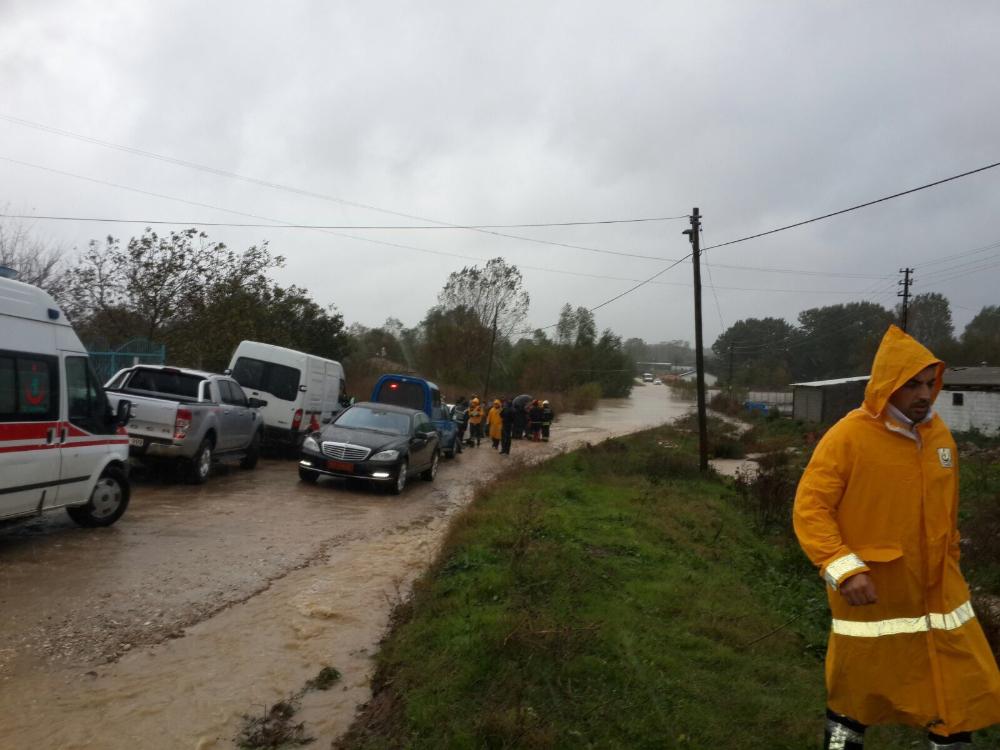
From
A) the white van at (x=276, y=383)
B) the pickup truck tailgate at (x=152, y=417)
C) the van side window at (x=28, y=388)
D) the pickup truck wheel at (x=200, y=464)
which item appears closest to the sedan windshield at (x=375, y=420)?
the pickup truck wheel at (x=200, y=464)

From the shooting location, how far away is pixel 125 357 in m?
19.6

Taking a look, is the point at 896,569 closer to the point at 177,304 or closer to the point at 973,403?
the point at 177,304

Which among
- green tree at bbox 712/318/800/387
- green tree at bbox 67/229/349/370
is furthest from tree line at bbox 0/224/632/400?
green tree at bbox 712/318/800/387

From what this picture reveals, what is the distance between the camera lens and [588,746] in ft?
12.6

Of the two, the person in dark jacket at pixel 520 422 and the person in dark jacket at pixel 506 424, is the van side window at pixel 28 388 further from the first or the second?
the person in dark jacket at pixel 520 422

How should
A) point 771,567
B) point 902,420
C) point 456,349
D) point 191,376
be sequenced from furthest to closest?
point 456,349, point 191,376, point 771,567, point 902,420

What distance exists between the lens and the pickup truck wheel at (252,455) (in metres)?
15.3

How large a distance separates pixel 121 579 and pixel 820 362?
85335 mm

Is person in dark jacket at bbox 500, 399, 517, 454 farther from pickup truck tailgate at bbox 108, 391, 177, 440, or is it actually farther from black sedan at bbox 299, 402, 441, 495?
pickup truck tailgate at bbox 108, 391, 177, 440

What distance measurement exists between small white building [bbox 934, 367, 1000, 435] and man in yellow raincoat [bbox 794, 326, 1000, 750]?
3273cm

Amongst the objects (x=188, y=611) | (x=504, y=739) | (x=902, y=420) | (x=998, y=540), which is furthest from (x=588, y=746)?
(x=998, y=540)

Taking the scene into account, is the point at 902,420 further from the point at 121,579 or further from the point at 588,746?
the point at 121,579

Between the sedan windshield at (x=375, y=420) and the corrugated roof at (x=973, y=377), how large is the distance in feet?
93.7

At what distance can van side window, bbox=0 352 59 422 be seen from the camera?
23.2 ft
